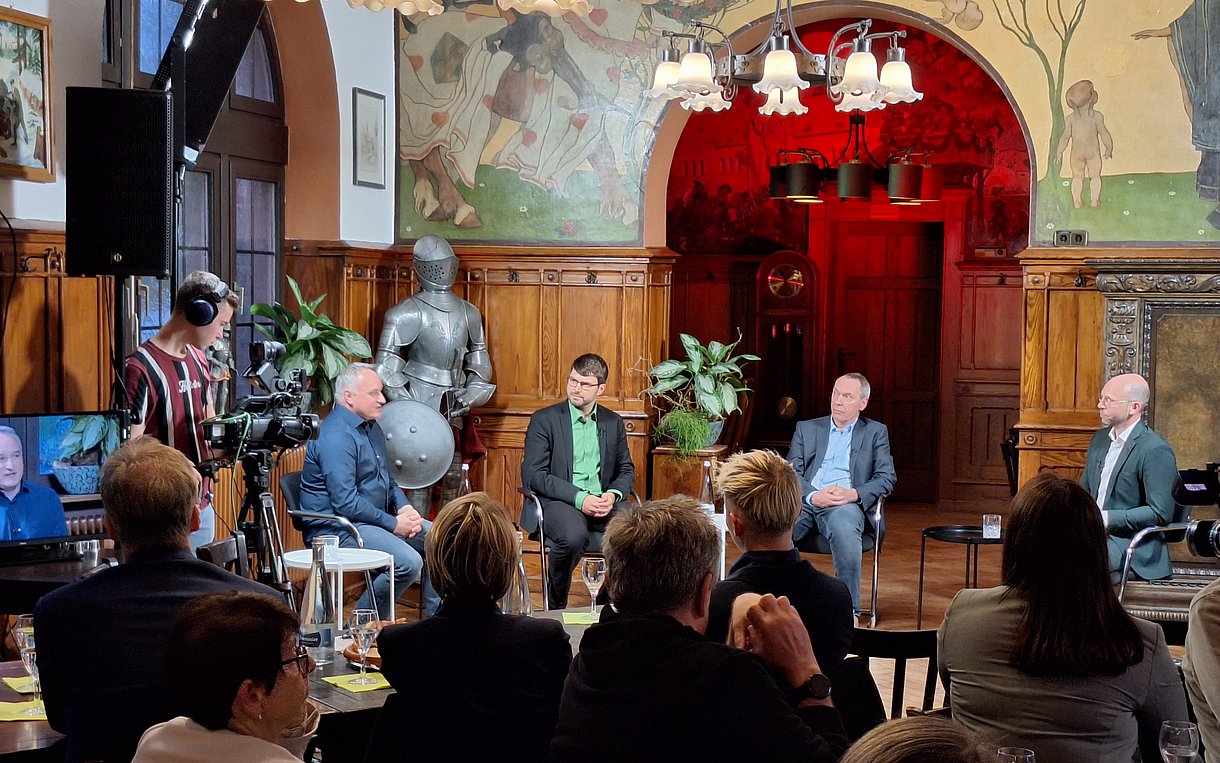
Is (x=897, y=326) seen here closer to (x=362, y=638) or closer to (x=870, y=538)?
(x=870, y=538)

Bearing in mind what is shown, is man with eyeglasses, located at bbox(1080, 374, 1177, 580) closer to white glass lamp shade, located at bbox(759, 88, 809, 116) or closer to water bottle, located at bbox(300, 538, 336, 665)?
white glass lamp shade, located at bbox(759, 88, 809, 116)

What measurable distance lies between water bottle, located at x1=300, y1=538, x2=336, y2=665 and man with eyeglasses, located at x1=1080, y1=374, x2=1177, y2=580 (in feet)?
12.6

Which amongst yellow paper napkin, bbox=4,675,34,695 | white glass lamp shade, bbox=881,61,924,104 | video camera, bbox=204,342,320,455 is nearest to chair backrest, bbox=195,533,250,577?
video camera, bbox=204,342,320,455

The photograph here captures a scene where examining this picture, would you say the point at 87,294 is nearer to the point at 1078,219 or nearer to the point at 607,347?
the point at 607,347

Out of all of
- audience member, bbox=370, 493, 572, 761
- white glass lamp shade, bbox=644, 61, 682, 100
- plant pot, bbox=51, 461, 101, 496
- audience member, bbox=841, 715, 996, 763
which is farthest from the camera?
white glass lamp shade, bbox=644, 61, 682, 100

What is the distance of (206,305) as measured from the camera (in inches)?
202

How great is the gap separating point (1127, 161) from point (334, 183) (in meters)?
4.55

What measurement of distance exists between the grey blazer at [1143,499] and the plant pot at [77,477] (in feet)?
13.5

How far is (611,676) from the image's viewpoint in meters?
2.35

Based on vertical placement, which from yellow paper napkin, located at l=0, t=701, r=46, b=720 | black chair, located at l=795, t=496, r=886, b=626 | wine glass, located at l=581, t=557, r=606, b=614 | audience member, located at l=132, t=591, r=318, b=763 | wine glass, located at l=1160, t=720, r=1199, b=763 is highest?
audience member, located at l=132, t=591, r=318, b=763

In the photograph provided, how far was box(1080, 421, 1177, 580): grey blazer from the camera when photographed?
19.8 ft

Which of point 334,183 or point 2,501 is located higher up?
point 334,183

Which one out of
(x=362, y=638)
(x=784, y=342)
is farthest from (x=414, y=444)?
(x=784, y=342)

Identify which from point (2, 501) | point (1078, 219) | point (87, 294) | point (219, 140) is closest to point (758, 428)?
point (1078, 219)
